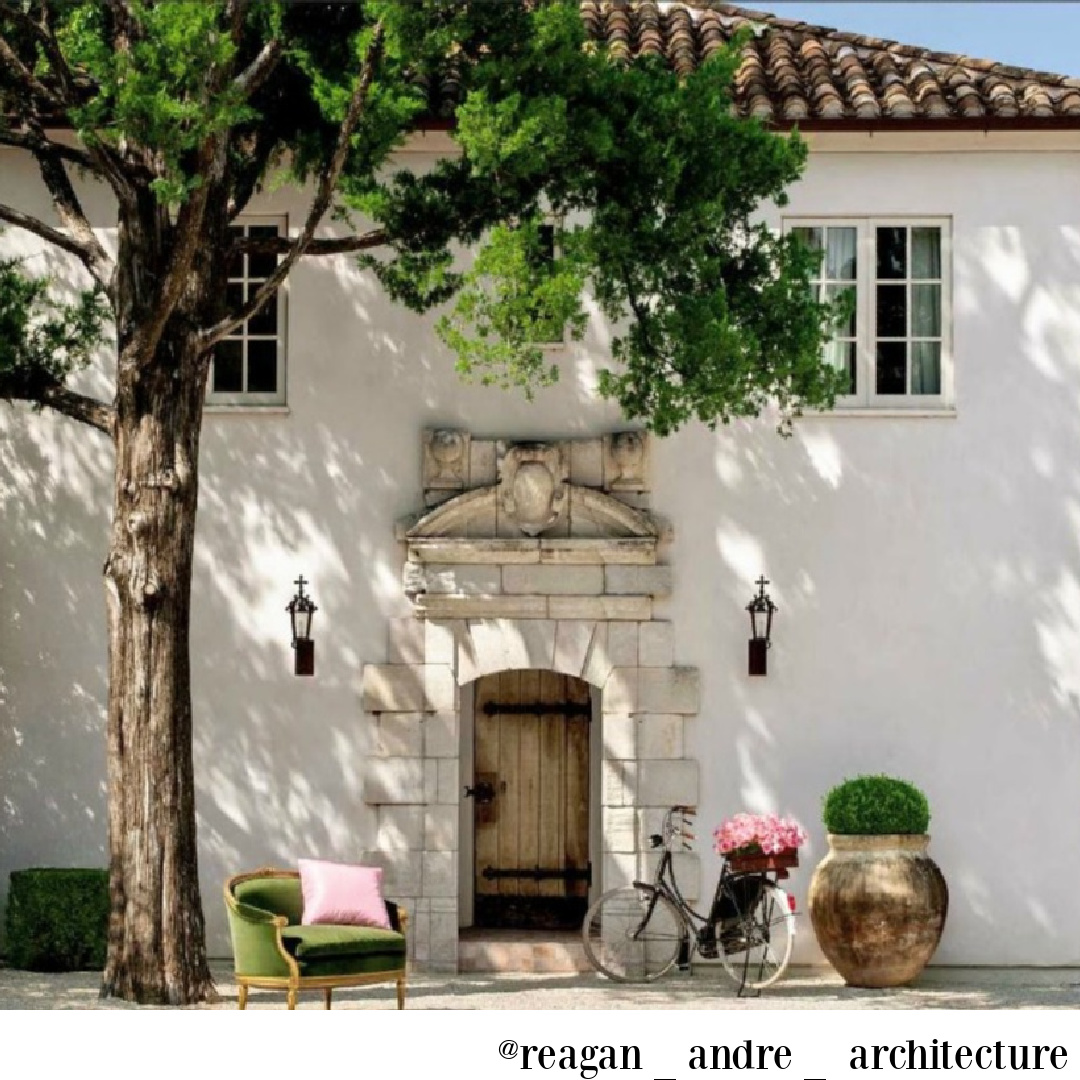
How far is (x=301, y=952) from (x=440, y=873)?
302 cm

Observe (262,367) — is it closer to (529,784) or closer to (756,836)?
(529,784)

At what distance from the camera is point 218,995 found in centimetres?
1453

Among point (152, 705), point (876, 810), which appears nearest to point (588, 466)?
point (876, 810)

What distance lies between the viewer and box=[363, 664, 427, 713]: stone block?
1664cm

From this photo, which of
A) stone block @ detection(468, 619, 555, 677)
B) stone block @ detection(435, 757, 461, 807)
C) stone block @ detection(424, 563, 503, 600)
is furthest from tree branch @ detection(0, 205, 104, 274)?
stone block @ detection(435, 757, 461, 807)

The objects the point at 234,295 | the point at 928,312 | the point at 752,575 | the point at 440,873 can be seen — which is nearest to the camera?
the point at 440,873

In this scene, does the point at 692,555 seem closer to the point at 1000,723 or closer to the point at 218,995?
the point at 1000,723

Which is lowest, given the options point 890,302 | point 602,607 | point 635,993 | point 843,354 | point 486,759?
point 635,993

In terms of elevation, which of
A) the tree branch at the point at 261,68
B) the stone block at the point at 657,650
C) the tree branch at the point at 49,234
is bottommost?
the stone block at the point at 657,650

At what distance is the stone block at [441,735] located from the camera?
16.6 meters

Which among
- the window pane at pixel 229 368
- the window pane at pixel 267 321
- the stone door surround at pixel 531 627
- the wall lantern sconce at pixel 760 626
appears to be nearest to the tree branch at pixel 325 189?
the window pane at pixel 267 321

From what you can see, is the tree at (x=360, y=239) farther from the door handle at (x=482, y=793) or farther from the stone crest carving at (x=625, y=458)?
the door handle at (x=482, y=793)

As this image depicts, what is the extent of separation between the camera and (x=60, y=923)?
16000 mm

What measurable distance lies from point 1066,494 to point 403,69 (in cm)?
583
